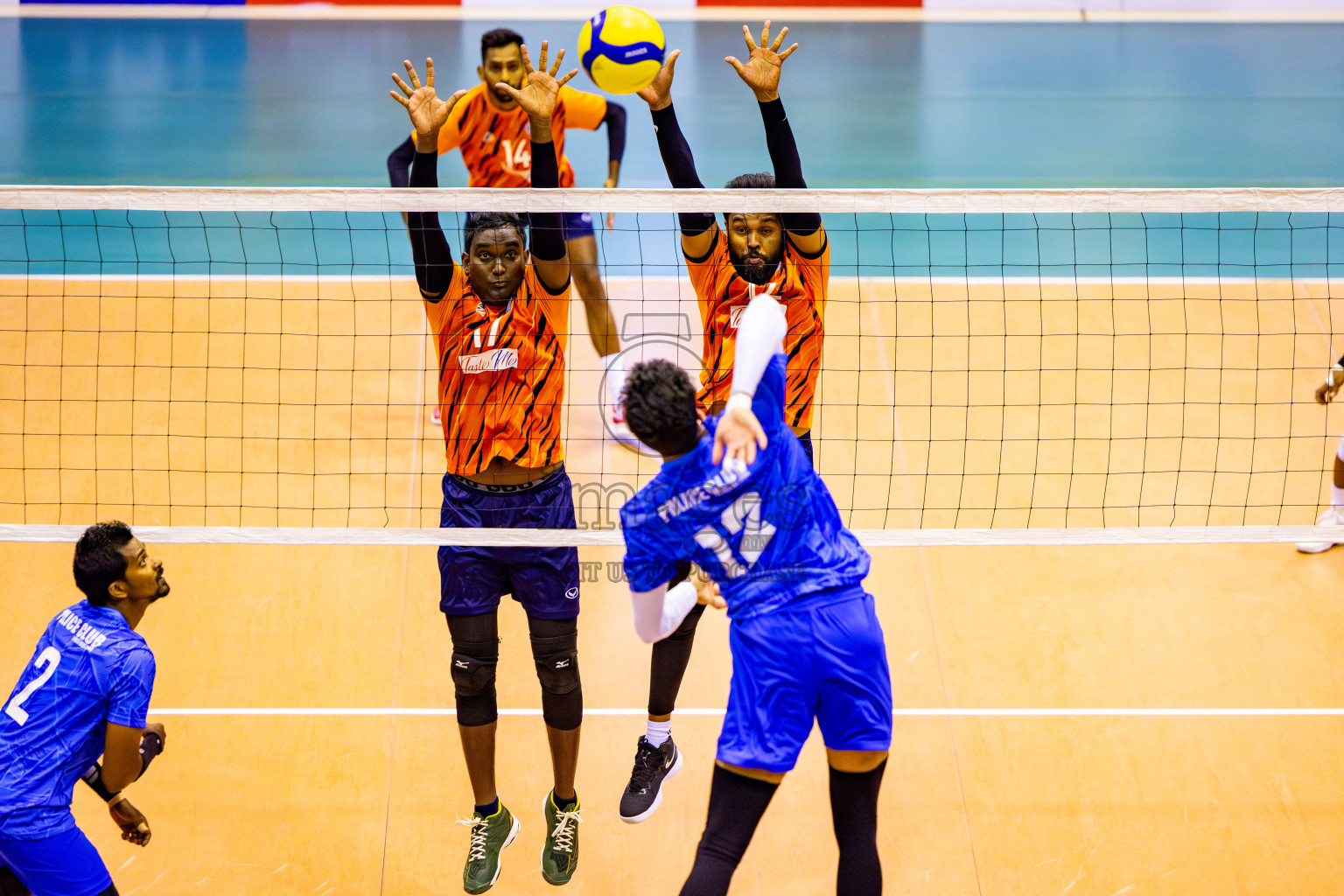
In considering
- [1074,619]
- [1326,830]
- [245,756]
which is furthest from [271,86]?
[1326,830]

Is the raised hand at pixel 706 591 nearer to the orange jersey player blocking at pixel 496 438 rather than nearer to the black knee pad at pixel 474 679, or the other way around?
the orange jersey player blocking at pixel 496 438

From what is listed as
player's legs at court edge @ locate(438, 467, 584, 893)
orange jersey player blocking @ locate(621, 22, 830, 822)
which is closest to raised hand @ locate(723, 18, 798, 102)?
orange jersey player blocking @ locate(621, 22, 830, 822)

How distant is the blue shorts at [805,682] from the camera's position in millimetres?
3340

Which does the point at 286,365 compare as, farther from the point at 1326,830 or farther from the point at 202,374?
the point at 1326,830

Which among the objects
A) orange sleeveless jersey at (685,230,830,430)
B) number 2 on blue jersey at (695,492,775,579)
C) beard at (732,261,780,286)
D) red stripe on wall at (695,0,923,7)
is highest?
red stripe on wall at (695,0,923,7)

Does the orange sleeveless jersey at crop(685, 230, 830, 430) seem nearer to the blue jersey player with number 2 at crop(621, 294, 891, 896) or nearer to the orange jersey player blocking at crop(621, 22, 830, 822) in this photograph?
the orange jersey player blocking at crop(621, 22, 830, 822)

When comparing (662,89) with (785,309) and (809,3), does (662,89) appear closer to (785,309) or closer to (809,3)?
(785,309)

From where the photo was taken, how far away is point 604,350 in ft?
24.1

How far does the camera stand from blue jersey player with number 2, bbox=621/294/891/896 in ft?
10.7

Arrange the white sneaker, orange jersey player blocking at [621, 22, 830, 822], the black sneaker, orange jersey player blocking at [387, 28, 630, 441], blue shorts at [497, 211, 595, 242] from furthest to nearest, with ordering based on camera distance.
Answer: blue shorts at [497, 211, 595, 242], orange jersey player blocking at [387, 28, 630, 441], the white sneaker, the black sneaker, orange jersey player blocking at [621, 22, 830, 822]

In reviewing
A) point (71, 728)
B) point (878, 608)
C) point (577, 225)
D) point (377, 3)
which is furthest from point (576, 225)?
point (377, 3)

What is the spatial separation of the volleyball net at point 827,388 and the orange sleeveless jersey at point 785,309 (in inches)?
61.6

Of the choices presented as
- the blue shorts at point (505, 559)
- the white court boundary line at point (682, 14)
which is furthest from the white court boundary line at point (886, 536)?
the white court boundary line at point (682, 14)

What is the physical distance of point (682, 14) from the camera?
14.7 metres
